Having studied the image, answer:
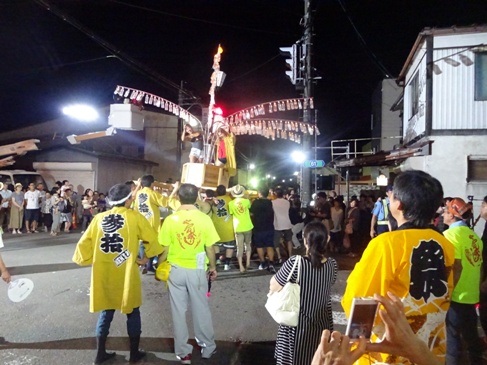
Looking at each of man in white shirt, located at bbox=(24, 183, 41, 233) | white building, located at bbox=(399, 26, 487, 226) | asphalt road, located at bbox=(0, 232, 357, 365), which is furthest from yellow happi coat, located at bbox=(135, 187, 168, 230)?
man in white shirt, located at bbox=(24, 183, 41, 233)

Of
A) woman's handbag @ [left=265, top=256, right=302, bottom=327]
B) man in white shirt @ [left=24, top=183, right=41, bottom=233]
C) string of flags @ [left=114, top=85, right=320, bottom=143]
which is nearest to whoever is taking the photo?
woman's handbag @ [left=265, top=256, right=302, bottom=327]

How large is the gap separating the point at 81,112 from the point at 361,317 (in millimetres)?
25026

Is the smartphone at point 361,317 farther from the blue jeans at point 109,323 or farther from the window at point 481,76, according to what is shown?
the window at point 481,76

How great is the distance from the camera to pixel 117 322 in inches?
239

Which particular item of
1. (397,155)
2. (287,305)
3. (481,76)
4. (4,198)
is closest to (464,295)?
(287,305)

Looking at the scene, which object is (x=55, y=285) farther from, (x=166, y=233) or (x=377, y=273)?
(x=377, y=273)

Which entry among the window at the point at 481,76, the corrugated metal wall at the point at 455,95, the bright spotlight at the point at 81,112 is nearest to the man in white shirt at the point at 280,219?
the corrugated metal wall at the point at 455,95

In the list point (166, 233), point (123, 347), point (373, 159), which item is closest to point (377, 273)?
point (166, 233)

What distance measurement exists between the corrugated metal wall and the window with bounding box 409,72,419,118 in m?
1.81

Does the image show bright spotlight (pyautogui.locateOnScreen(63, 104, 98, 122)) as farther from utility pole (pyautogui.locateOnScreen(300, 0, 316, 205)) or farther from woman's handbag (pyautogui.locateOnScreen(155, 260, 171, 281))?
woman's handbag (pyautogui.locateOnScreen(155, 260, 171, 281))

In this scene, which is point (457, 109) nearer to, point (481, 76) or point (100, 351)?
point (481, 76)

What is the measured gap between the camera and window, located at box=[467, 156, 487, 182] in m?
12.6

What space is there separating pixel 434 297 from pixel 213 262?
3320mm

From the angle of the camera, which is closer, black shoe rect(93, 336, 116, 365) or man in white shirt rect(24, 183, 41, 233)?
black shoe rect(93, 336, 116, 365)
